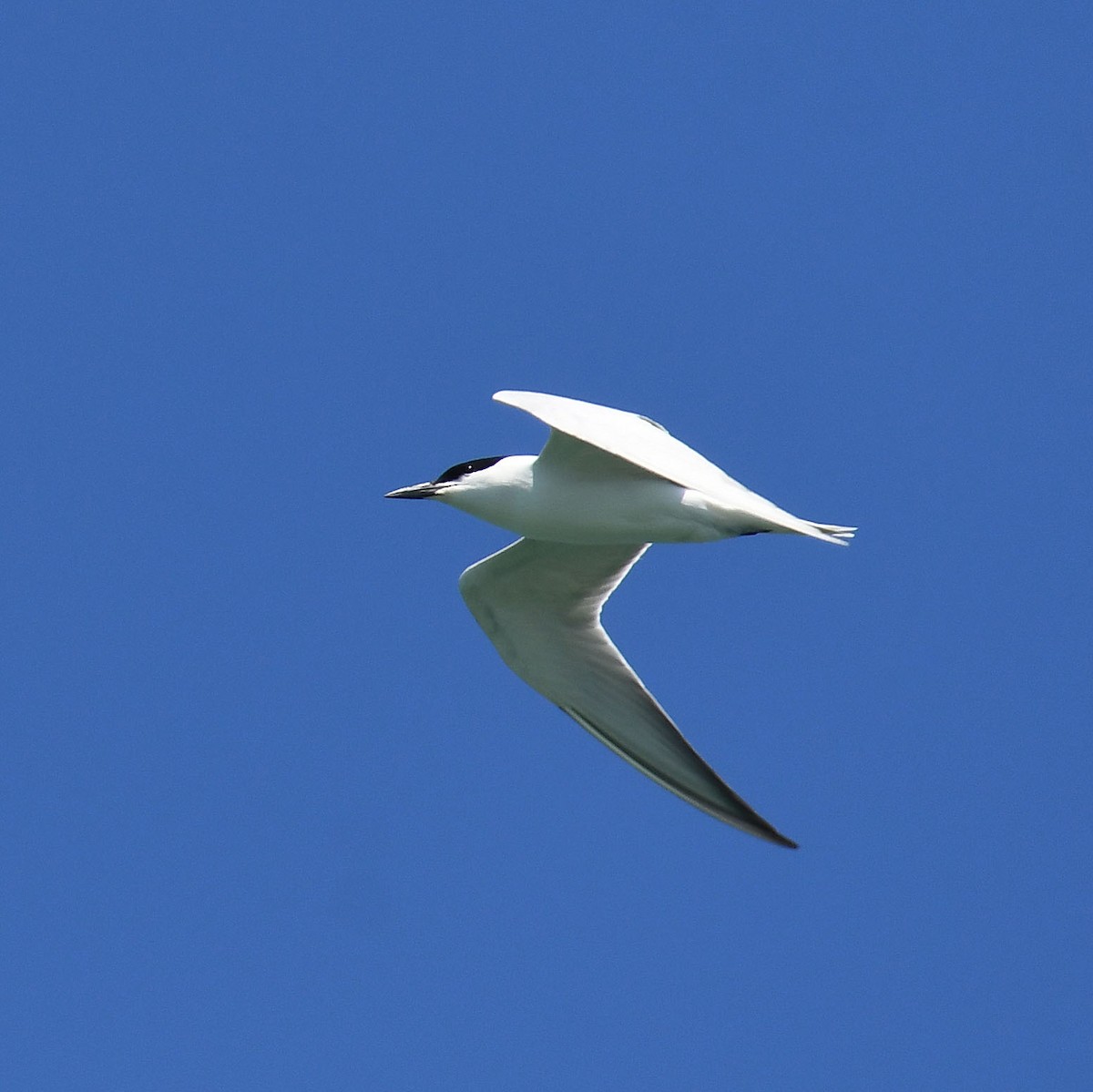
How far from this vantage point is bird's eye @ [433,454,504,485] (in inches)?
486

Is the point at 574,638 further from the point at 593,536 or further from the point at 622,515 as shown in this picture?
the point at 622,515

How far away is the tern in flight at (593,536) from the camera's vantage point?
11.2m

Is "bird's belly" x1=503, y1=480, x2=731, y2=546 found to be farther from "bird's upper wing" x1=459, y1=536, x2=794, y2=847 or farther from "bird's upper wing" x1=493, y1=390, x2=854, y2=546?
"bird's upper wing" x1=459, y1=536, x2=794, y2=847

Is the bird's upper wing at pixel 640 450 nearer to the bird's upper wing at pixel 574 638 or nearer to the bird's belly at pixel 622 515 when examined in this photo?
the bird's belly at pixel 622 515

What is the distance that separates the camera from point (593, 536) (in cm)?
1205

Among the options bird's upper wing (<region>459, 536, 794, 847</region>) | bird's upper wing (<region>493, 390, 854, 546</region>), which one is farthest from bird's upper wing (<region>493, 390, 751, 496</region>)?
bird's upper wing (<region>459, 536, 794, 847</region>)

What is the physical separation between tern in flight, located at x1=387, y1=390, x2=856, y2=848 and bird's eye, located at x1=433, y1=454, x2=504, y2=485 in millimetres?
10

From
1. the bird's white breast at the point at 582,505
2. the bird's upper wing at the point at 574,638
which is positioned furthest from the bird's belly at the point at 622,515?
the bird's upper wing at the point at 574,638

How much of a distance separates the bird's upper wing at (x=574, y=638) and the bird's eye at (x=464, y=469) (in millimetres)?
963

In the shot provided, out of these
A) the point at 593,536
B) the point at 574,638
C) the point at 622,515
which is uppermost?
the point at 622,515

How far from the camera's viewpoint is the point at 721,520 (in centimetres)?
1148

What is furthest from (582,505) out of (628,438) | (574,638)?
(574,638)

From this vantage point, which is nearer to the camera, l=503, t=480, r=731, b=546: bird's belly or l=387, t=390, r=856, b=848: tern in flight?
l=387, t=390, r=856, b=848: tern in flight

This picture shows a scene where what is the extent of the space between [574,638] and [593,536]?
174cm
